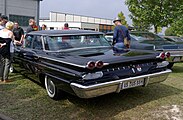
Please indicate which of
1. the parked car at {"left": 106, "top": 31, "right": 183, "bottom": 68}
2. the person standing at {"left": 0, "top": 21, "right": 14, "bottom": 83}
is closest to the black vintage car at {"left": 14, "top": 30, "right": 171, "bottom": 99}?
the person standing at {"left": 0, "top": 21, "right": 14, "bottom": 83}

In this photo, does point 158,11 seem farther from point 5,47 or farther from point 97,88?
point 97,88

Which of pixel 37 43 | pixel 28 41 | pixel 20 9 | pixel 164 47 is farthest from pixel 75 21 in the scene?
pixel 37 43

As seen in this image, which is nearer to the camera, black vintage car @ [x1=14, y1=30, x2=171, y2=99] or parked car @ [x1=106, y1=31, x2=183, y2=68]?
black vintage car @ [x1=14, y1=30, x2=171, y2=99]

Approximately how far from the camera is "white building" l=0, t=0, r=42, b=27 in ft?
94.7

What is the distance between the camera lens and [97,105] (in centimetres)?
436

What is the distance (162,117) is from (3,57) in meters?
4.29

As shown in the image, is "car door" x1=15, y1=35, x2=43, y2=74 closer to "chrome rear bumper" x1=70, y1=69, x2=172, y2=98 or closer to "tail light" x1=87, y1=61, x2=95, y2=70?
"chrome rear bumper" x1=70, y1=69, x2=172, y2=98

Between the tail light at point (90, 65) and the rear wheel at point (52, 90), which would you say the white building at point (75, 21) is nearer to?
the rear wheel at point (52, 90)

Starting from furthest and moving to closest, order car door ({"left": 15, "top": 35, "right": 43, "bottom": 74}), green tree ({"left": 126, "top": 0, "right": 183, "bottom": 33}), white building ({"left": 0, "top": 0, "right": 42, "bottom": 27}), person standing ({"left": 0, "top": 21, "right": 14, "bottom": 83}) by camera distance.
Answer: white building ({"left": 0, "top": 0, "right": 42, "bottom": 27})
green tree ({"left": 126, "top": 0, "right": 183, "bottom": 33})
person standing ({"left": 0, "top": 21, "right": 14, "bottom": 83})
car door ({"left": 15, "top": 35, "right": 43, "bottom": 74})

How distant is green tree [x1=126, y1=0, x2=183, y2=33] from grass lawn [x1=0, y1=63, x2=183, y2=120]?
15712mm

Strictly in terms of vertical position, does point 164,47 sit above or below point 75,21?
below

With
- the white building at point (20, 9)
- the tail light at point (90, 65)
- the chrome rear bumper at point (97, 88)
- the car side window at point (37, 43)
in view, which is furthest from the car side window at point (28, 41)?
the white building at point (20, 9)

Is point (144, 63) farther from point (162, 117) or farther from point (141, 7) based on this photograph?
point (141, 7)

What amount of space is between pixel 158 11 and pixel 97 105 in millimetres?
17462
